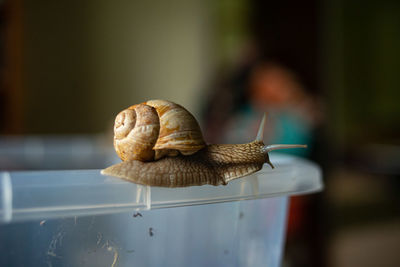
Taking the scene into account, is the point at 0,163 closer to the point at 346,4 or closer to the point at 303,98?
the point at 303,98

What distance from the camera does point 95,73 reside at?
3.50 metres

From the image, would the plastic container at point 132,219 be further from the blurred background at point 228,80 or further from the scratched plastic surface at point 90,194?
the blurred background at point 228,80

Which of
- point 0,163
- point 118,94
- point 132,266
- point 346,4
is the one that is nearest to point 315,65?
point 118,94

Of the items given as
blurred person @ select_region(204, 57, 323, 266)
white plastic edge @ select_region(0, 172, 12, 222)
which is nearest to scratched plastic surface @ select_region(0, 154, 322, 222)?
A: white plastic edge @ select_region(0, 172, 12, 222)

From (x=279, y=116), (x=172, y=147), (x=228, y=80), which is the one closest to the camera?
(x=172, y=147)

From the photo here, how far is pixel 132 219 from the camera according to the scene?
0.45 meters

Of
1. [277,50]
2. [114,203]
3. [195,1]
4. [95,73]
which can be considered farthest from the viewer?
[195,1]

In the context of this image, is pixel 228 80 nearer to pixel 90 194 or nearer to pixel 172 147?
pixel 172 147

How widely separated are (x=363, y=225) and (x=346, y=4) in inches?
116

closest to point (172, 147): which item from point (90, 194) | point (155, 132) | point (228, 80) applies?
point (155, 132)

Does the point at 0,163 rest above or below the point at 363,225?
above

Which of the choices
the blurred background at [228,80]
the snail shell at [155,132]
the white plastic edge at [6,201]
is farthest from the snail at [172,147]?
the blurred background at [228,80]

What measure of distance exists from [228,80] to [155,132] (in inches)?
97.4

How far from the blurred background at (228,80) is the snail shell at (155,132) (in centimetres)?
96
